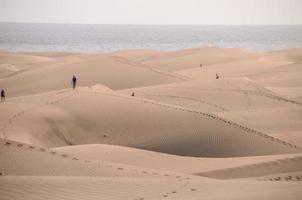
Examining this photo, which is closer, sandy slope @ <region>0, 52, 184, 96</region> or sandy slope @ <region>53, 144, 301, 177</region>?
sandy slope @ <region>53, 144, 301, 177</region>

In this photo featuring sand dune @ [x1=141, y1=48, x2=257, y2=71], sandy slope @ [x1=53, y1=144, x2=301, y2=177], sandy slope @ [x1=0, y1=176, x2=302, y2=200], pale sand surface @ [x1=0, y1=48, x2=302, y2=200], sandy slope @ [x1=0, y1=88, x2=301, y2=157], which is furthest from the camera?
A: sand dune @ [x1=141, y1=48, x2=257, y2=71]

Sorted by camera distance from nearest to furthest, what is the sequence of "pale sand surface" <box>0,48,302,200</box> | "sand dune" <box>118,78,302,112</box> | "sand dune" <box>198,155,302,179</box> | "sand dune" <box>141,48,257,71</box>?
"pale sand surface" <box>0,48,302,200</box>, "sand dune" <box>198,155,302,179</box>, "sand dune" <box>118,78,302,112</box>, "sand dune" <box>141,48,257,71</box>

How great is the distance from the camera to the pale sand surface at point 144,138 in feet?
40.1

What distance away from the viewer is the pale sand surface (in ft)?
40.1

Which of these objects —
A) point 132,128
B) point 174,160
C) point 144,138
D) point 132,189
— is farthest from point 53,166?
point 132,128

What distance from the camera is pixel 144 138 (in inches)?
863

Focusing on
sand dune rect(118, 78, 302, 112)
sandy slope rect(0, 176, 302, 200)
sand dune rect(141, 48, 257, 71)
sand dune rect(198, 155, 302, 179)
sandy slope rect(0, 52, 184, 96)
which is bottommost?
sand dune rect(198, 155, 302, 179)

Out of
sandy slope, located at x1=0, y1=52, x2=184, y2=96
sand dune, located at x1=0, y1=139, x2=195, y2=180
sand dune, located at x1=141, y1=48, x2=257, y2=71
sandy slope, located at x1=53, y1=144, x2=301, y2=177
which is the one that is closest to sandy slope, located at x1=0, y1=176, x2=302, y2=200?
sand dune, located at x1=0, y1=139, x2=195, y2=180

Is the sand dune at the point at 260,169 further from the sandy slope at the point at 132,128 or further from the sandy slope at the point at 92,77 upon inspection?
the sandy slope at the point at 92,77

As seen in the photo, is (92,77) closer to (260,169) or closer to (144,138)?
(144,138)

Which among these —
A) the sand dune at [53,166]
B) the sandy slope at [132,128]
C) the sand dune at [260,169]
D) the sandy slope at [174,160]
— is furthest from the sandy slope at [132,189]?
the sandy slope at [132,128]

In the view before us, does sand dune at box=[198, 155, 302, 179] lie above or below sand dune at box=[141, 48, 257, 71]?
below

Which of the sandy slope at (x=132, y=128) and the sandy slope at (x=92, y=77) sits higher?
the sandy slope at (x=92, y=77)

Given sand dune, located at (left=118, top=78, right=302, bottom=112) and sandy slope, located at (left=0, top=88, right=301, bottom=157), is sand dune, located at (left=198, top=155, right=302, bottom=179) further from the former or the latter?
sand dune, located at (left=118, top=78, right=302, bottom=112)
